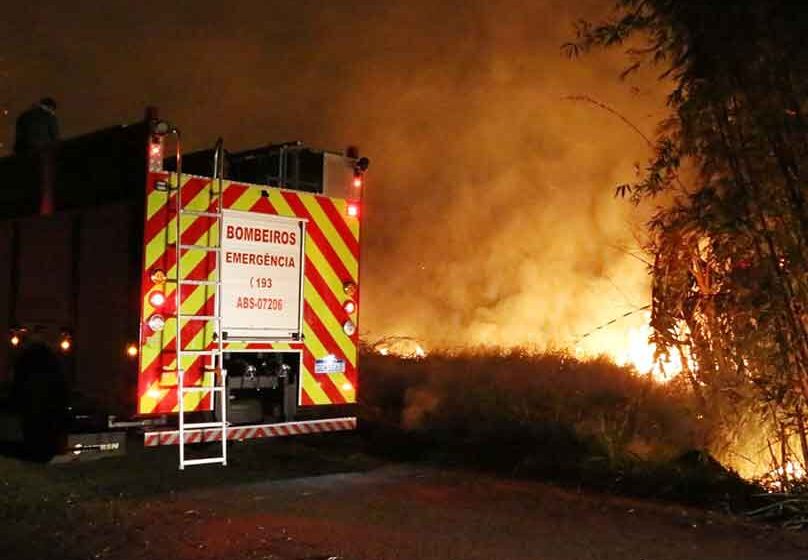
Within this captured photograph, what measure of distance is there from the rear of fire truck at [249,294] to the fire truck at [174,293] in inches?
0.6

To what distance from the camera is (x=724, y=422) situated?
8484 millimetres

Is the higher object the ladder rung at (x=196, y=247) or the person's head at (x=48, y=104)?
the person's head at (x=48, y=104)

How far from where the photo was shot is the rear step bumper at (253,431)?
27.1ft

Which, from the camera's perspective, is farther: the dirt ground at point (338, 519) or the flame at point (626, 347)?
the flame at point (626, 347)

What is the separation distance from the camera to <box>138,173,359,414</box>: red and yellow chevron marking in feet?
27.1

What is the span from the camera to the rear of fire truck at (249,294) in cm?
831

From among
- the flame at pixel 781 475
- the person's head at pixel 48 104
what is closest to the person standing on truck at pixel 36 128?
the person's head at pixel 48 104

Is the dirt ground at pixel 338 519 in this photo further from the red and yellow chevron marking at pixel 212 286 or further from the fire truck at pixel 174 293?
the red and yellow chevron marking at pixel 212 286

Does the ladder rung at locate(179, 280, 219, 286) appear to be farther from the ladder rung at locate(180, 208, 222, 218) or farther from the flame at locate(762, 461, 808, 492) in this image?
the flame at locate(762, 461, 808, 492)

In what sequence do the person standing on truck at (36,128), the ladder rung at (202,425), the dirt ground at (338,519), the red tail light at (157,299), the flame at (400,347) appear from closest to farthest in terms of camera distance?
the dirt ground at (338,519), the red tail light at (157,299), the ladder rung at (202,425), the person standing on truck at (36,128), the flame at (400,347)

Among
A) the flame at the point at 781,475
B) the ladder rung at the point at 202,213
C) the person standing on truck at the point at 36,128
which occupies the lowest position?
the flame at the point at 781,475

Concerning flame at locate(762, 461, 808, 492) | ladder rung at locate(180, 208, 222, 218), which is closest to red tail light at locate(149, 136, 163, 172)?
ladder rung at locate(180, 208, 222, 218)

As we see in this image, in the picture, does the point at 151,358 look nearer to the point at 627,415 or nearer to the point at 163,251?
the point at 163,251

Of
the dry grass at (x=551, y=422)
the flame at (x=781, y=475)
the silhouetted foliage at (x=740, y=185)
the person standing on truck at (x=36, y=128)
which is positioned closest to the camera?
the silhouetted foliage at (x=740, y=185)
